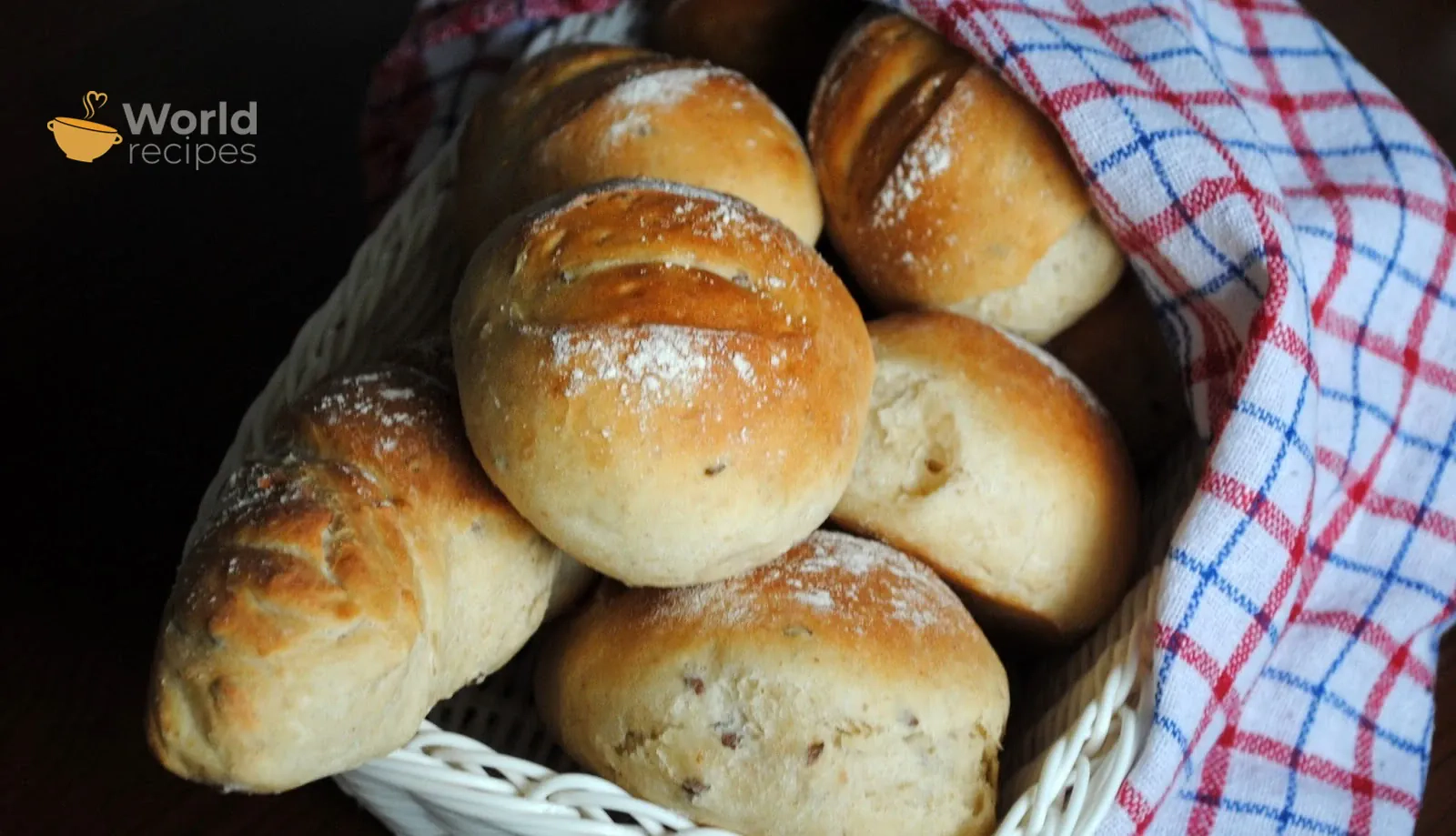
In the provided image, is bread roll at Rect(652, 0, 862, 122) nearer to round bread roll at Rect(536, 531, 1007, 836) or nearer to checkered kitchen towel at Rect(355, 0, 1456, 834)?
checkered kitchen towel at Rect(355, 0, 1456, 834)

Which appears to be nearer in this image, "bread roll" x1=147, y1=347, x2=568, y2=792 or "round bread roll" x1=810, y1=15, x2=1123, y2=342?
"bread roll" x1=147, y1=347, x2=568, y2=792

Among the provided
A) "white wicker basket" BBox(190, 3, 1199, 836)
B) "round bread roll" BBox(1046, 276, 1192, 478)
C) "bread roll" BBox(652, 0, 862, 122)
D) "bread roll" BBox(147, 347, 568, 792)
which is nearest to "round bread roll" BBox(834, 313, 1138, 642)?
"white wicker basket" BBox(190, 3, 1199, 836)

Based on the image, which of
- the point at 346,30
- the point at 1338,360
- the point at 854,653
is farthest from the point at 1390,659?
the point at 346,30

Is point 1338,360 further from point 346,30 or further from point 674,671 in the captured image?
point 346,30

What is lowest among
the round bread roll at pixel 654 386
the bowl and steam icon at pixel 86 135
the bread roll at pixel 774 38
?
the bowl and steam icon at pixel 86 135

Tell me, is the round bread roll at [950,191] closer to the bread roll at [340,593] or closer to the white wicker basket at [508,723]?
the white wicker basket at [508,723]

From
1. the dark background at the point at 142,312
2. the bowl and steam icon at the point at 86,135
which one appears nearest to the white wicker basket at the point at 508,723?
the dark background at the point at 142,312
